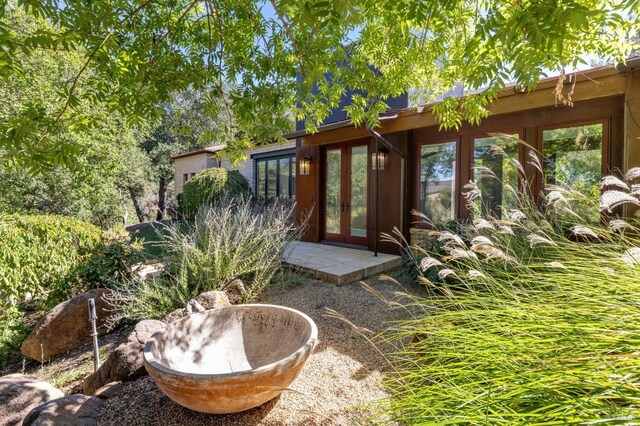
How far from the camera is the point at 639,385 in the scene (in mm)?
823

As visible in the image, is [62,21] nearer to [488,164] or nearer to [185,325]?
[185,325]

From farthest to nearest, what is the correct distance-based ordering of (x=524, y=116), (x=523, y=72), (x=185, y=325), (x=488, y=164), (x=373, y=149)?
1. (x=373, y=149)
2. (x=488, y=164)
3. (x=524, y=116)
4. (x=185, y=325)
5. (x=523, y=72)

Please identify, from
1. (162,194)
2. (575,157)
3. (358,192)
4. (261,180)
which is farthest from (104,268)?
(162,194)

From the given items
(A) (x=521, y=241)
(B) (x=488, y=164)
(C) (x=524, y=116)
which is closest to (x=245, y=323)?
(A) (x=521, y=241)

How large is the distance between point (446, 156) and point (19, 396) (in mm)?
7012

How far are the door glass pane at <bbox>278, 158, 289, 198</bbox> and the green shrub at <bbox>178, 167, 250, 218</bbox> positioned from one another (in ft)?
4.26

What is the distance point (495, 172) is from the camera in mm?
5910

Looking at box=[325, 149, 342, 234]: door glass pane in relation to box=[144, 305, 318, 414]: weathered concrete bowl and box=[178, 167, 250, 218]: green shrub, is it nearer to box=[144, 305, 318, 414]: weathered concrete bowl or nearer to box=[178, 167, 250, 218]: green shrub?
box=[178, 167, 250, 218]: green shrub

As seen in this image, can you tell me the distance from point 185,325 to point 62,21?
2.67 meters

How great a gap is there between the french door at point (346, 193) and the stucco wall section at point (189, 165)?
30.0ft

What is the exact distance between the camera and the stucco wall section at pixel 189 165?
1557 cm

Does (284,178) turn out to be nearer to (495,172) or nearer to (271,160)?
(271,160)

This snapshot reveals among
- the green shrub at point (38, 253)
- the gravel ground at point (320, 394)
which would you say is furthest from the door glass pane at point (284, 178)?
the gravel ground at point (320, 394)

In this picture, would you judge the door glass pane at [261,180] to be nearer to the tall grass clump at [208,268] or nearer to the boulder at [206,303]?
the tall grass clump at [208,268]
